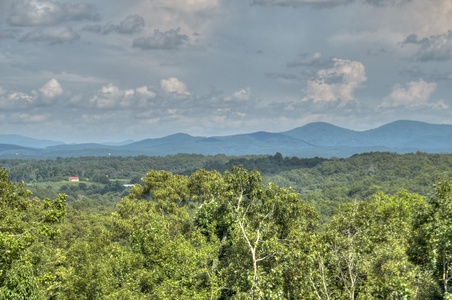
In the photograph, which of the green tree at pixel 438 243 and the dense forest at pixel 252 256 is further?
A: the dense forest at pixel 252 256

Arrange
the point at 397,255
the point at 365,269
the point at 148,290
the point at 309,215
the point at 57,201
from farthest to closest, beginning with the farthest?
the point at 309,215 → the point at 148,290 → the point at 57,201 → the point at 397,255 → the point at 365,269

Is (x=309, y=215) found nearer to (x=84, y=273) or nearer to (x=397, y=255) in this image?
(x=397, y=255)

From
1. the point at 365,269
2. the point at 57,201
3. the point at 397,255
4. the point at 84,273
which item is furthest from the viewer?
the point at 84,273

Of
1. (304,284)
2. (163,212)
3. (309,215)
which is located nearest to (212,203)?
(309,215)

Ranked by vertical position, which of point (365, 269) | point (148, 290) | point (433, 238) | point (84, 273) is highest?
point (433, 238)

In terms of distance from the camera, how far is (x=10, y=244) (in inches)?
790

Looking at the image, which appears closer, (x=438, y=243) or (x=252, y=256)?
(x=438, y=243)

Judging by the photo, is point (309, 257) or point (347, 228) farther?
point (347, 228)

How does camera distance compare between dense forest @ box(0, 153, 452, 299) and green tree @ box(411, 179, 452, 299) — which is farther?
dense forest @ box(0, 153, 452, 299)

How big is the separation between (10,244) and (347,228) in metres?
17.5

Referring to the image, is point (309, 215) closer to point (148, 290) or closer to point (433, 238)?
point (148, 290)

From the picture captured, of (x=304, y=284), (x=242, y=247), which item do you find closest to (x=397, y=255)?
(x=304, y=284)

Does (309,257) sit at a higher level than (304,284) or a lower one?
higher

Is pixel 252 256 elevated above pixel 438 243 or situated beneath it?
situated beneath
